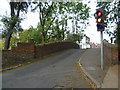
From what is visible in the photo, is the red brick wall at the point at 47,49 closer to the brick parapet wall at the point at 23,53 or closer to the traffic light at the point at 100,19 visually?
the brick parapet wall at the point at 23,53

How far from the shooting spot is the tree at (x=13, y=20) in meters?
20.6

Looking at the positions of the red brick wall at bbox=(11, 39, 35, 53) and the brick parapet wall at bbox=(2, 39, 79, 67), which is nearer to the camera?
the brick parapet wall at bbox=(2, 39, 79, 67)

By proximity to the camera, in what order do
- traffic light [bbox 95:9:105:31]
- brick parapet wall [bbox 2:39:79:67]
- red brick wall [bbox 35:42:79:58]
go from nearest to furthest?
traffic light [bbox 95:9:105:31] < brick parapet wall [bbox 2:39:79:67] < red brick wall [bbox 35:42:79:58]

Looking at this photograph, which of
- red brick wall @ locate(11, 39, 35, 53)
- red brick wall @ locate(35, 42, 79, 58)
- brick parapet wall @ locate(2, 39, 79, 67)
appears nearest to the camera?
brick parapet wall @ locate(2, 39, 79, 67)

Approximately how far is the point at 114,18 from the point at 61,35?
27.0 m

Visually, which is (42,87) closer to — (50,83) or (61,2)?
(50,83)

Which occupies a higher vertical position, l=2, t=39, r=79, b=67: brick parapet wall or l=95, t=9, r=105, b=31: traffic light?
l=95, t=9, r=105, b=31: traffic light

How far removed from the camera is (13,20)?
2064 cm

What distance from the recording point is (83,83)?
372 inches

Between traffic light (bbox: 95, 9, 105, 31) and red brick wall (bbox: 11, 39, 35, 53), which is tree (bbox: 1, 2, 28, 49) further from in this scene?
traffic light (bbox: 95, 9, 105, 31)

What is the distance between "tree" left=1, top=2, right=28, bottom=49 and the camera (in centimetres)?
2064

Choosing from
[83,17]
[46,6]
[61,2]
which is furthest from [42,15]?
[83,17]

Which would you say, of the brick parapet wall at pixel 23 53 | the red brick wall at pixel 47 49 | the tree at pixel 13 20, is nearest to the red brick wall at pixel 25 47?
the brick parapet wall at pixel 23 53

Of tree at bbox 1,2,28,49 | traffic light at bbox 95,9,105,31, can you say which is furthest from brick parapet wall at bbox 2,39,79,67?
traffic light at bbox 95,9,105,31
